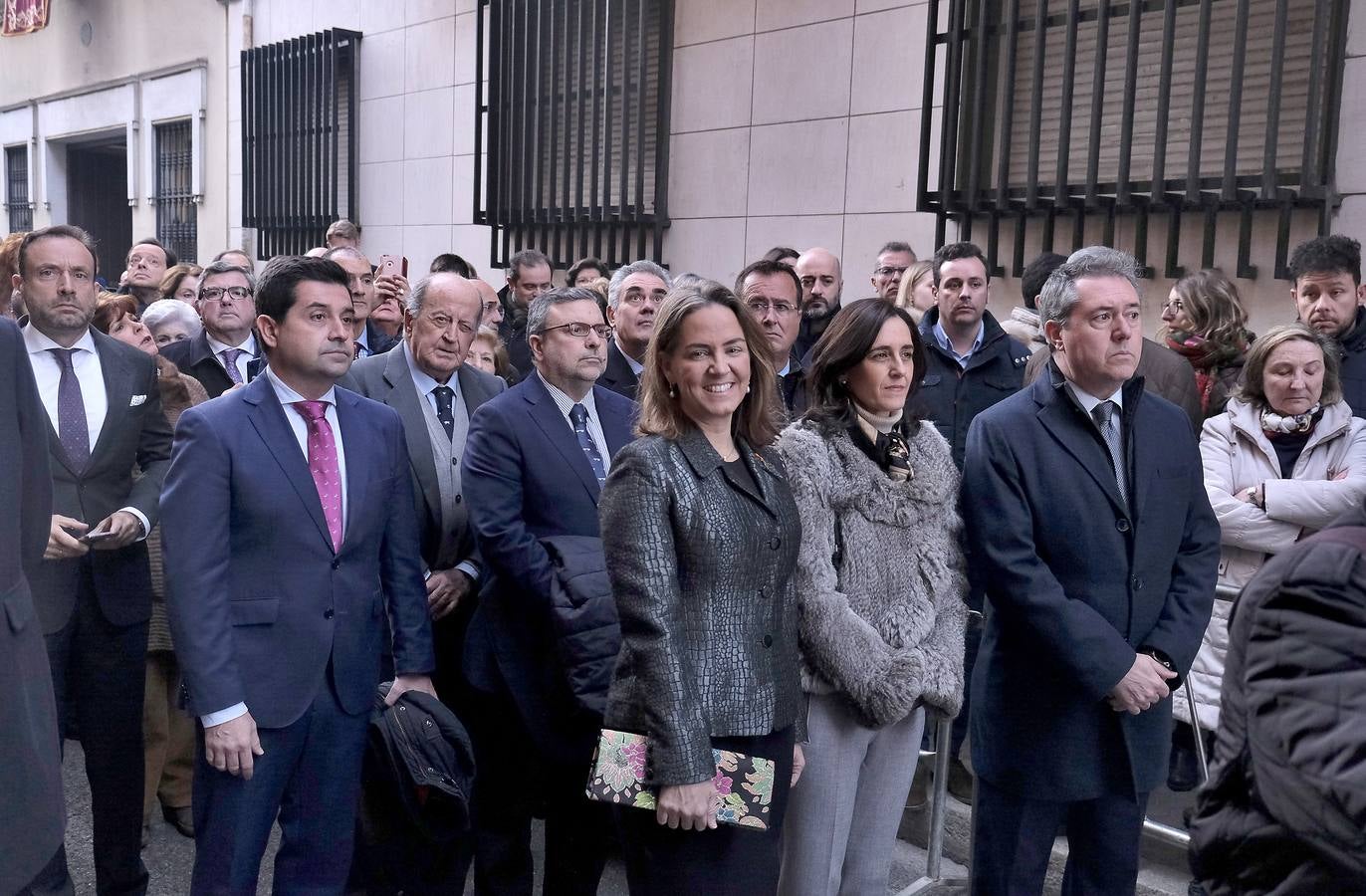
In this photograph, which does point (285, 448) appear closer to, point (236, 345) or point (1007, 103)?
point (236, 345)

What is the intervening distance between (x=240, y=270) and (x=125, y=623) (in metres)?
2.24

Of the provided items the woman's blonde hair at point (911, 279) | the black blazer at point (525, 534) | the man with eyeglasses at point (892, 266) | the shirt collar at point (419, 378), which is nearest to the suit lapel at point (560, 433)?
the black blazer at point (525, 534)

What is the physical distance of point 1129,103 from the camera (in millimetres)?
6684

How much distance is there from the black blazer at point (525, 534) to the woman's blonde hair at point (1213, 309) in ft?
9.14

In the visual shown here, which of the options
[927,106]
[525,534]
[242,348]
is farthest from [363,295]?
[927,106]

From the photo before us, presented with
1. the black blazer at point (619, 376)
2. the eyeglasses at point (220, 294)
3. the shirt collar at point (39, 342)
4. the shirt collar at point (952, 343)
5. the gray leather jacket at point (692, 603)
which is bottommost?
the gray leather jacket at point (692, 603)

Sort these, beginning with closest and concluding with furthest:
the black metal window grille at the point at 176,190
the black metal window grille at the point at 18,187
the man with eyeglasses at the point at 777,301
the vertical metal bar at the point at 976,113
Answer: the man with eyeglasses at the point at 777,301
the vertical metal bar at the point at 976,113
the black metal window grille at the point at 176,190
the black metal window grille at the point at 18,187

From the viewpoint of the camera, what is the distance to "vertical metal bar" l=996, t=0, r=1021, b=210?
284 inches

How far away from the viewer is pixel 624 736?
2.70 m

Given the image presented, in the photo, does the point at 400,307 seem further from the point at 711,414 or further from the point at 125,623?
the point at 711,414

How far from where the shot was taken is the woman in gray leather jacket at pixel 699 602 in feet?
8.72

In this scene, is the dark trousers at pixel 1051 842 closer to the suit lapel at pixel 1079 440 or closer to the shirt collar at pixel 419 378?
the suit lapel at pixel 1079 440

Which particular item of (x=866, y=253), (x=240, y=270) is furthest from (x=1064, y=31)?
(x=240, y=270)

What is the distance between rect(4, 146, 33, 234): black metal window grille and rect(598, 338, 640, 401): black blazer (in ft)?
59.9
